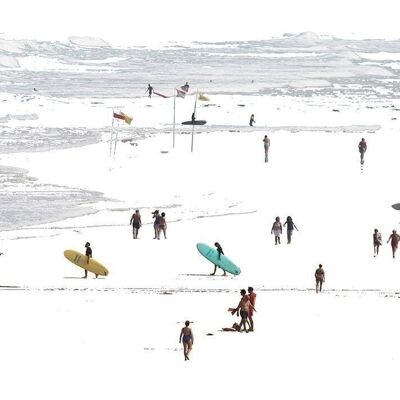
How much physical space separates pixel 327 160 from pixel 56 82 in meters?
67.3

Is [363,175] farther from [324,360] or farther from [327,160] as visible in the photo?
[324,360]

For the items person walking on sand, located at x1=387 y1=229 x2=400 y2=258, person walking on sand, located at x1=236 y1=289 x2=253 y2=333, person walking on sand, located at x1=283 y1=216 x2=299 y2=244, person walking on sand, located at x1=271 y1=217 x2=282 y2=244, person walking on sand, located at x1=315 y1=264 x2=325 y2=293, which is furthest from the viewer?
person walking on sand, located at x1=283 y1=216 x2=299 y2=244

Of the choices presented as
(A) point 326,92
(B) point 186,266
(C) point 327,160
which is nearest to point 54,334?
(B) point 186,266

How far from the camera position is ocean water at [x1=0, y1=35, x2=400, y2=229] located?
54.2 m

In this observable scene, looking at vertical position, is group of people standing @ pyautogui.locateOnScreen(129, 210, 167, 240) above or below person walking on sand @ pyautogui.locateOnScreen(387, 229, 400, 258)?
below

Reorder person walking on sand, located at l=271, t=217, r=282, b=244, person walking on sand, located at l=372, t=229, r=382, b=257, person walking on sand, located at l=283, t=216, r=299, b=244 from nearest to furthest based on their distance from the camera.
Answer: person walking on sand, located at l=372, t=229, r=382, b=257
person walking on sand, located at l=271, t=217, r=282, b=244
person walking on sand, located at l=283, t=216, r=299, b=244

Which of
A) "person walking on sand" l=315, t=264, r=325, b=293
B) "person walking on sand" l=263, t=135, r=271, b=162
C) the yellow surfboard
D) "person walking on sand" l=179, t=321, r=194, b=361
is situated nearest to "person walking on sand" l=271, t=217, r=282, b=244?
"person walking on sand" l=315, t=264, r=325, b=293

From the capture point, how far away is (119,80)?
125m

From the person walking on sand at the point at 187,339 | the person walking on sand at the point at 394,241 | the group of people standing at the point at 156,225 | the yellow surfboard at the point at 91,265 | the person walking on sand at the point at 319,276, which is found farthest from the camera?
the group of people standing at the point at 156,225

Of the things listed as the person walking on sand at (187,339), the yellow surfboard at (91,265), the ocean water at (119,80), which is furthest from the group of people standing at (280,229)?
the person walking on sand at (187,339)

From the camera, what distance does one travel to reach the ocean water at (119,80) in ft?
178

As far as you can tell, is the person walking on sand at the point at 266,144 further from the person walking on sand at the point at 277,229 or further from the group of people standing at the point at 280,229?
the person walking on sand at the point at 277,229

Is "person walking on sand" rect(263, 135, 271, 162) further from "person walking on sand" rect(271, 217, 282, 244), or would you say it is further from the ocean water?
"person walking on sand" rect(271, 217, 282, 244)

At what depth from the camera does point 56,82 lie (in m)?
120
